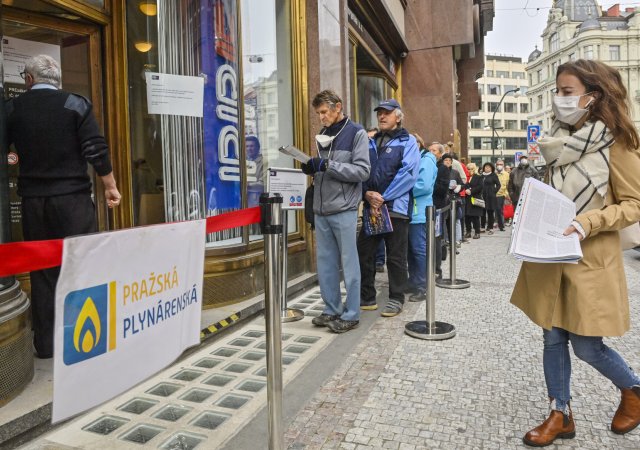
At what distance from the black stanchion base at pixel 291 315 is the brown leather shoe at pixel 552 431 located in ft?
8.85

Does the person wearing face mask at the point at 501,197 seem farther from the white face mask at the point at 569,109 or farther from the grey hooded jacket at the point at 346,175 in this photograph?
the white face mask at the point at 569,109

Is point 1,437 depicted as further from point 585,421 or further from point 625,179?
point 625,179

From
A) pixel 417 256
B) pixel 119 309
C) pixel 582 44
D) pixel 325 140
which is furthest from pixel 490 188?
pixel 582 44

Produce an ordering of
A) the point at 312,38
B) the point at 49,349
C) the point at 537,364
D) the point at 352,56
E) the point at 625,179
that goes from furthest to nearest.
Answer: the point at 352,56 → the point at 312,38 → the point at 537,364 → the point at 49,349 → the point at 625,179

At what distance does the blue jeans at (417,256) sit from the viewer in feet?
19.9

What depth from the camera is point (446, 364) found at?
3844 millimetres

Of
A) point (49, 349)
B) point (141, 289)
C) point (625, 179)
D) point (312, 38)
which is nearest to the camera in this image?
point (141, 289)

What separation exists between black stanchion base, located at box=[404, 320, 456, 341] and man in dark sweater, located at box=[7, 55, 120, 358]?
9.08 ft

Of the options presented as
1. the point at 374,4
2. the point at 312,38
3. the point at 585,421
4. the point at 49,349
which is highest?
the point at 374,4

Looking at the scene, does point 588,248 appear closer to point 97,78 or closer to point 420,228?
point 420,228

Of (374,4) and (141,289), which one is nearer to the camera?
(141,289)

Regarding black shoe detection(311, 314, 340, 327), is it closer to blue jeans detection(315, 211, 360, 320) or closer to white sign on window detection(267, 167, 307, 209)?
blue jeans detection(315, 211, 360, 320)

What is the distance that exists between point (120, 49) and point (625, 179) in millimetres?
4161

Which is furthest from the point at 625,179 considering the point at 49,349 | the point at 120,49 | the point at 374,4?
the point at 374,4
